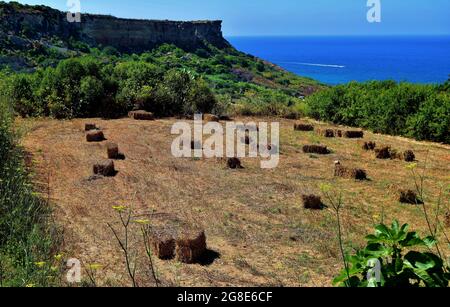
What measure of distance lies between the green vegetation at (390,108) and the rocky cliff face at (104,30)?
1365 inches

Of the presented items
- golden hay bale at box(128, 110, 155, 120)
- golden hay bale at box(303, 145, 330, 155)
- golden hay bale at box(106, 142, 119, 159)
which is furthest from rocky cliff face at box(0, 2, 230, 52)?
golden hay bale at box(303, 145, 330, 155)

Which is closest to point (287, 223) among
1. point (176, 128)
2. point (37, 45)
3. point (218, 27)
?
point (176, 128)

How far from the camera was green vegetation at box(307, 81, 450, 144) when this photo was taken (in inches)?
747

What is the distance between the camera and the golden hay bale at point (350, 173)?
517 inches

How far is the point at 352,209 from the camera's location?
10.5m

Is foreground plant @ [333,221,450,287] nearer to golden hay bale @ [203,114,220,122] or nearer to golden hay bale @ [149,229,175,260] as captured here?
golden hay bale @ [149,229,175,260]

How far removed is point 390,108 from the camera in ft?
67.7

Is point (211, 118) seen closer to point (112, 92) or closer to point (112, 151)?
point (112, 92)

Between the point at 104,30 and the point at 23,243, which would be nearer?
the point at 23,243

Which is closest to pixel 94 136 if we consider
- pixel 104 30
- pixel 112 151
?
pixel 112 151

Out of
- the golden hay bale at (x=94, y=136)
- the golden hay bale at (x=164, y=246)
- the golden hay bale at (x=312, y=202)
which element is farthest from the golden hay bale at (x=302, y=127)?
the golden hay bale at (x=164, y=246)

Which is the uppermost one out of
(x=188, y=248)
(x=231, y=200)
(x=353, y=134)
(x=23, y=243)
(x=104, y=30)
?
(x=104, y=30)

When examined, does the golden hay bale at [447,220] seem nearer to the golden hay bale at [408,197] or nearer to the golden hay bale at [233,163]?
the golden hay bale at [408,197]

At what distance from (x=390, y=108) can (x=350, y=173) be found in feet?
28.2
